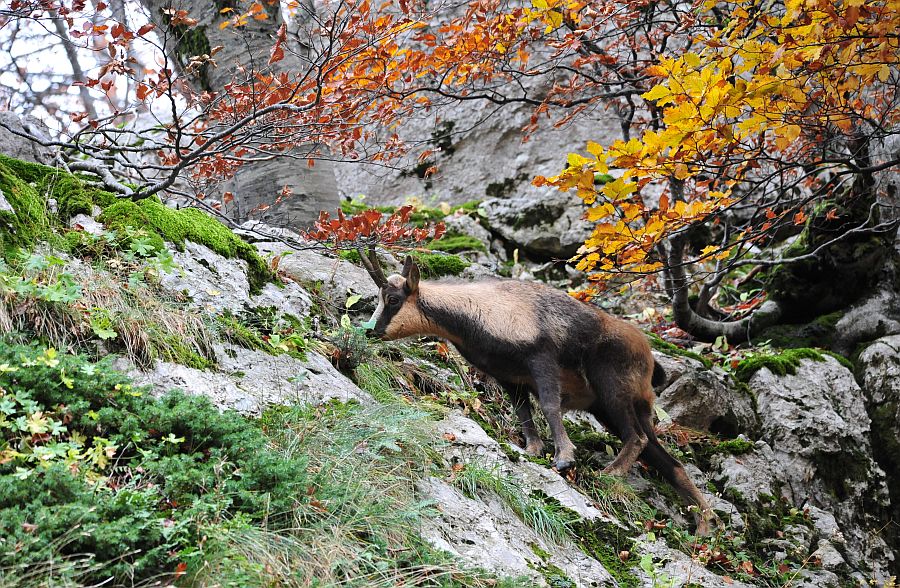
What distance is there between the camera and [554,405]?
21.6 feet

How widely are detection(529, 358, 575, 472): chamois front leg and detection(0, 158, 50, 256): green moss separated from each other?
4238 millimetres

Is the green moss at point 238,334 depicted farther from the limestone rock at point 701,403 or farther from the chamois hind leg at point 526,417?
the limestone rock at point 701,403

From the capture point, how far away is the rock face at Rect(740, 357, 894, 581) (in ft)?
24.6

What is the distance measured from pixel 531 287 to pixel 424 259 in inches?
72.4

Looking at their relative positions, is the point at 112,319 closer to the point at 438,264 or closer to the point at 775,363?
the point at 438,264

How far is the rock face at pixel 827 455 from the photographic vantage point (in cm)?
750

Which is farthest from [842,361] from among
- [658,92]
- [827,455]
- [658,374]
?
[658,92]

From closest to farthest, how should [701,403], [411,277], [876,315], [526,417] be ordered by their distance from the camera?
[526,417], [411,277], [701,403], [876,315]

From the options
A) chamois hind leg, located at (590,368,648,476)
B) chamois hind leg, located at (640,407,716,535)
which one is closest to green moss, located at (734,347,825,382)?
chamois hind leg, located at (640,407,716,535)

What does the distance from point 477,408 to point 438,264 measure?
260cm

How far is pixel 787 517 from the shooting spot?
699cm

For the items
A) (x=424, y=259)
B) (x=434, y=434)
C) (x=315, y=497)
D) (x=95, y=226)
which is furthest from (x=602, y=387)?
(x=95, y=226)

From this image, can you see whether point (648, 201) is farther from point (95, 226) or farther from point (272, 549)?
point (272, 549)

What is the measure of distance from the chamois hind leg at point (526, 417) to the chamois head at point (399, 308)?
1.11 meters
